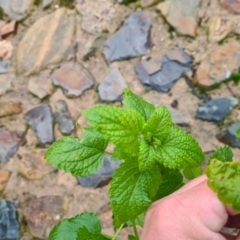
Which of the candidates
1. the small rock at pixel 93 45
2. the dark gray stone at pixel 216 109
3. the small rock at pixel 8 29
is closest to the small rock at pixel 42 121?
the small rock at pixel 93 45

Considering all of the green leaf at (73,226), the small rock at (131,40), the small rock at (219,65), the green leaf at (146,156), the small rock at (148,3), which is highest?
the green leaf at (146,156)

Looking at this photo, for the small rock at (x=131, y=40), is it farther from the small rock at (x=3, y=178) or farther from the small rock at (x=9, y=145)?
the small rock at (x=3, y=178)

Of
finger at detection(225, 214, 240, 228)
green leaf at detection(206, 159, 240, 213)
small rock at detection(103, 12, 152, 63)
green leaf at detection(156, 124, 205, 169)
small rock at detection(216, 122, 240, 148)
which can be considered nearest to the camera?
green leaf at detection(206, 159, 240, 213)

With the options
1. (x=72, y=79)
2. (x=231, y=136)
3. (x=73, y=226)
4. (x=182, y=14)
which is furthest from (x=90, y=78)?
(x=73, y=226)

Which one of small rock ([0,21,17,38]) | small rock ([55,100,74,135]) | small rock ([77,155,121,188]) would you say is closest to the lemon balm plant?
small rock ([77,155,121,188])

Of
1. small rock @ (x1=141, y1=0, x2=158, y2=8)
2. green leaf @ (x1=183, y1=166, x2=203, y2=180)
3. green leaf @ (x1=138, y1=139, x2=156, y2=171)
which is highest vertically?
green leaf @ (x1=138, y1=139, x2=156, y2=171)

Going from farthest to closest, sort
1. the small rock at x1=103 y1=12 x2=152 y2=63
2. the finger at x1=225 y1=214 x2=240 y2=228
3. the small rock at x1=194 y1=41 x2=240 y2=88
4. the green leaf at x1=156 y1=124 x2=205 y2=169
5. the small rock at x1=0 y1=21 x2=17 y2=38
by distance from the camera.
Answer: the small rock at x1=0 y1=21 x2=17 y2=38, the small rock at x1=103 y1=12 x2=152 y2=63, the small rock at x1=194 y1=41 x2=240 y2=88, the finger at x1=225 y1=214 x2=240 y2=228, the green leaf at x1=156 y1=124 x2=205 y2=169

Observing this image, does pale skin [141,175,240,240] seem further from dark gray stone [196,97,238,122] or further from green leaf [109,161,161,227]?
dark gray stone [196,97,238,122]
